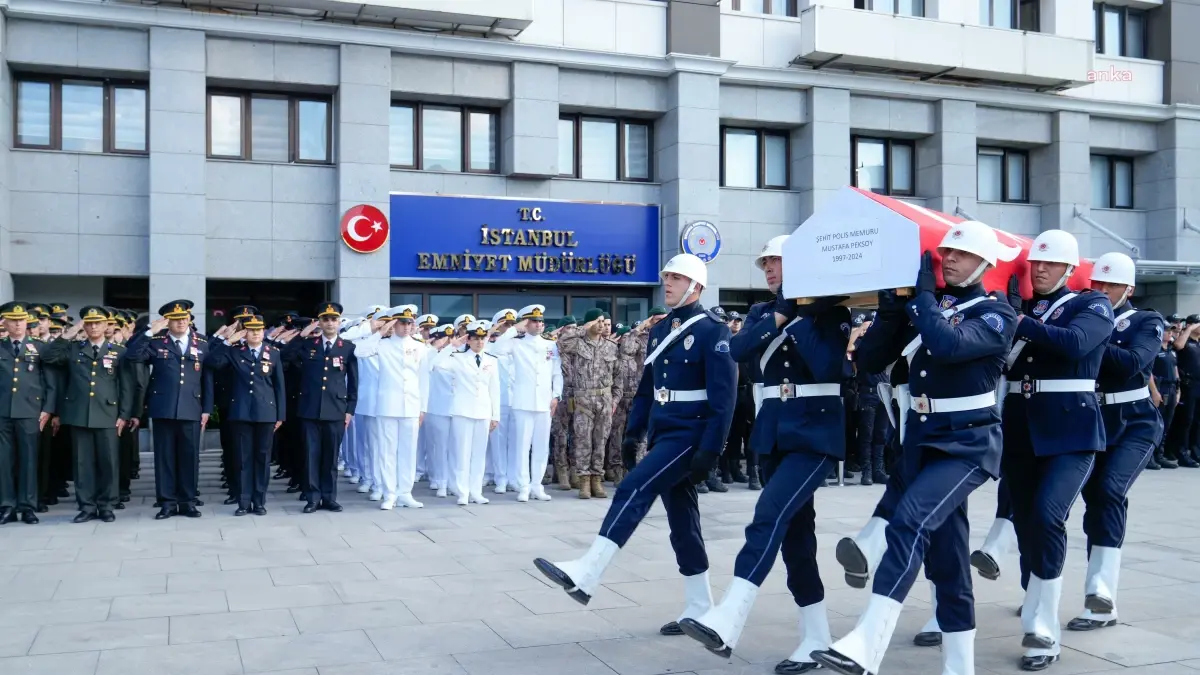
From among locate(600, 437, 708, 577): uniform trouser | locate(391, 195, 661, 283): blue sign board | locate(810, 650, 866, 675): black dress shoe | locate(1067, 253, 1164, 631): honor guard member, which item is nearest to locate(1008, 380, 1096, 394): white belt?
locate(1067, 253, 1164, 631): honor guard member

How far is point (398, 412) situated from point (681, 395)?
19.9 feet

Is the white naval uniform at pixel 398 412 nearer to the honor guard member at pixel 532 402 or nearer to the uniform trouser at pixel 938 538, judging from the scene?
the honor guard member at pixel 532 402

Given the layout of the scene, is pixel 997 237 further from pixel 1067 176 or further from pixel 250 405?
A: pixel 1067 176

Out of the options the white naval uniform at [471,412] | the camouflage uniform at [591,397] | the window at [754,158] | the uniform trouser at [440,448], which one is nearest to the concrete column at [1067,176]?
the window at [754,158]

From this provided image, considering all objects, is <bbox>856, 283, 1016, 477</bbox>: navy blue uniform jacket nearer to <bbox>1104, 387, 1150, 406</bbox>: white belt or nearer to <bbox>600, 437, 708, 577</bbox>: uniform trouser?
<bbox>600, 437, 708, 577</bbox>: uniform trouser

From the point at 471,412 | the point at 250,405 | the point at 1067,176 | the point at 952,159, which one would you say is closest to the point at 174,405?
the point at 250,405

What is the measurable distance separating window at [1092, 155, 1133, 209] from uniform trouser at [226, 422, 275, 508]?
1980 cm

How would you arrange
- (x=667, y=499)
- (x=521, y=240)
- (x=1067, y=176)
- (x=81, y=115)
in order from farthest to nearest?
(x=1067, y=176) → (x=521, y=240) → (x=81, y=115) → (x=667, y=499)

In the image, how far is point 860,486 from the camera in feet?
44.1

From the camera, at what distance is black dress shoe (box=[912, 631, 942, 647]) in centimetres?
591

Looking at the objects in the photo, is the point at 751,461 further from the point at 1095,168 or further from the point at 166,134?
the point at 1095,168

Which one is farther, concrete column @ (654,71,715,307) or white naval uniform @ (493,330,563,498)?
concrete column @ (654,71,715,307)

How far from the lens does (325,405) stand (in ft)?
36.4

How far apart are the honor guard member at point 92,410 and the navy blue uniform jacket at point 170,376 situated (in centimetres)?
27
